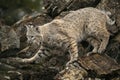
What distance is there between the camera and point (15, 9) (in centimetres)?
1179

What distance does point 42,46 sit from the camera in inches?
433

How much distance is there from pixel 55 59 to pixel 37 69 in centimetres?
100

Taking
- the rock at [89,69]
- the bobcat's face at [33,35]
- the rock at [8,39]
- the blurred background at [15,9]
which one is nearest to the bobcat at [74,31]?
the bobcat's face at [33,35]

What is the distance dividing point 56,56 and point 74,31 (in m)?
0.88

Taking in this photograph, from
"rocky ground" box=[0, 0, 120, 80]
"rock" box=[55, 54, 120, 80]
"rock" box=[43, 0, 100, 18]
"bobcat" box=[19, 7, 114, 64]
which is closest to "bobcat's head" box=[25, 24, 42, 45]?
"bobcat" box=[19, 7, 114, 64]

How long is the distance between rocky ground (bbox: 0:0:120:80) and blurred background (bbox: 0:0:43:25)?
0.19m

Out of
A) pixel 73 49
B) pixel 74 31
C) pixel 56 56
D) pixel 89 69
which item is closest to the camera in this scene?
pixel 89 69

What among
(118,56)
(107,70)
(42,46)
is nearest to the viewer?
(107,70)

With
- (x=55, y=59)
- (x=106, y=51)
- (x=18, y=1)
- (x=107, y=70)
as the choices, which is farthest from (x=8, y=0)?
(x=107, y=70)

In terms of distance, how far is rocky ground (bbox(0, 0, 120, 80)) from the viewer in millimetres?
9070

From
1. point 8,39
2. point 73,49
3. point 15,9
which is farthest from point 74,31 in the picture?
point 15,9

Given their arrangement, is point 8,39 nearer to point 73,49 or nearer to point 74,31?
point 74,31

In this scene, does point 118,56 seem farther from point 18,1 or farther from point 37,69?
point 18,1

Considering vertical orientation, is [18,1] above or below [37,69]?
above
